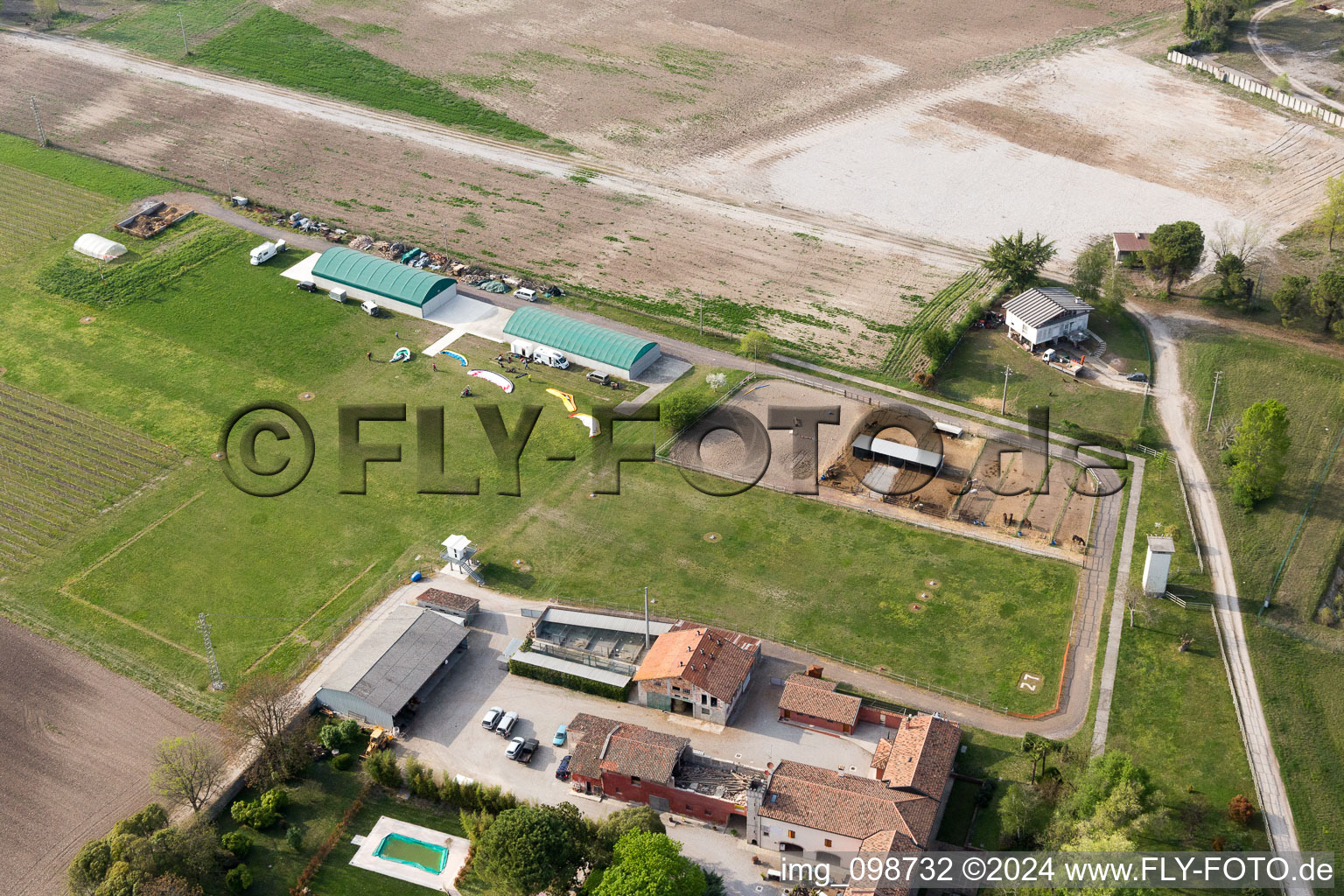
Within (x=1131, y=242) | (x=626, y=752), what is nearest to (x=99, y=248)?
(x=626, y=752)

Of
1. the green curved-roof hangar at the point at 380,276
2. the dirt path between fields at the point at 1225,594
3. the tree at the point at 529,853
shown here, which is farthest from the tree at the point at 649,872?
the green curved-roof hangar at the point at 380,276

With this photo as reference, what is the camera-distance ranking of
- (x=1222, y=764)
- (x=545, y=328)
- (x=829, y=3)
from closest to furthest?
1. (x=1222, y=764)
2. (x=545, y=328)
3. (x=829, y=3)

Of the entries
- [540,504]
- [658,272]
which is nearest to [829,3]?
[658,272]

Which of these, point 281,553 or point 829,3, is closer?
point 281,553

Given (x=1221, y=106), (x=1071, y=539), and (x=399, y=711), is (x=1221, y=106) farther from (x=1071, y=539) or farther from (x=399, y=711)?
(x=399, y=711)

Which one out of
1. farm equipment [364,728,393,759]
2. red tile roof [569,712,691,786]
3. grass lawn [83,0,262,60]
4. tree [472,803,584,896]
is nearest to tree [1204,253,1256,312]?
red tile roof [569,712,691,786]

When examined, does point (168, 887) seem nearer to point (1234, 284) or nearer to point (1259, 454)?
point (1259, 454)

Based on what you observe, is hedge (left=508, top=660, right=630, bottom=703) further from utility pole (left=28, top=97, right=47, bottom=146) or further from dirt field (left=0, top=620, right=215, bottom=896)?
utility pole (left=28, top=97, right=47, bottom=146)
